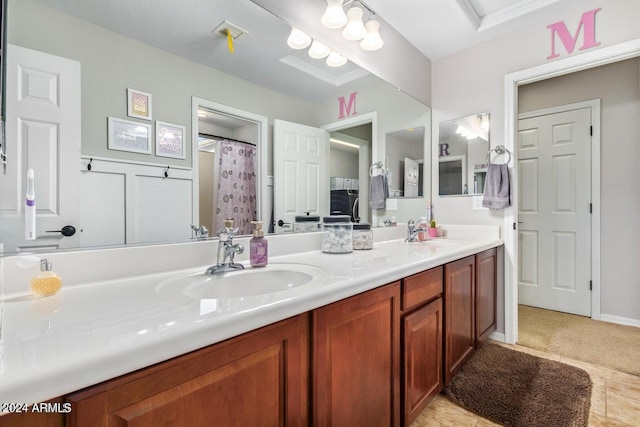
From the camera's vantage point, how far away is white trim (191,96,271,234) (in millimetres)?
1193

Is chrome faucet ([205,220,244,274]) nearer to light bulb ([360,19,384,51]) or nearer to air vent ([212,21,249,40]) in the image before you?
air vent ([212,21,249,40])

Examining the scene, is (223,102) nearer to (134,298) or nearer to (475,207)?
(134,298)

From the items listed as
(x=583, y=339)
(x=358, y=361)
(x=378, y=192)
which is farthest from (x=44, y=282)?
(x=583, y=339)

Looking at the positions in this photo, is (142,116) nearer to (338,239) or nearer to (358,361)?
(338,239)

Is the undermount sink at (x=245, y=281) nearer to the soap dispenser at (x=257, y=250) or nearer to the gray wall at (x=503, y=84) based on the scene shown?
the soap dispenser at (x=257, y=250)

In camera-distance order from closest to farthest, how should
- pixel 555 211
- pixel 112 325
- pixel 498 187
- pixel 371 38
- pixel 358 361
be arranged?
1. pixel 112 325
2. pixel 358 361
3. pixel 371 38
4. pixel 498 187
5. pixel 555 211

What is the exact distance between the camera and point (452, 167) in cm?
244

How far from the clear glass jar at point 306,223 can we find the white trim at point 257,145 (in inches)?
7.5

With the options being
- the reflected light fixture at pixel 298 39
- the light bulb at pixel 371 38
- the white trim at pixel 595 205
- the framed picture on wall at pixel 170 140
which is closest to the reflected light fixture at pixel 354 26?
the light bulb at pixel 371 38

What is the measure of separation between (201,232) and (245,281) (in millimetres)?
285

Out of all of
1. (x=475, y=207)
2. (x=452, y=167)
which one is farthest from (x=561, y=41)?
(x=475, y=207)

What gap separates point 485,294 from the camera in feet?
6.72

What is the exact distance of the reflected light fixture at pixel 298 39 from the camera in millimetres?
1523

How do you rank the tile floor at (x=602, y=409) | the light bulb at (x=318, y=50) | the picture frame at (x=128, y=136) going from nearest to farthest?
the picture frame at (x=128, y=136)
the tile floor at (x=602, y=409)
the light bulb at (x=318, y=50)
